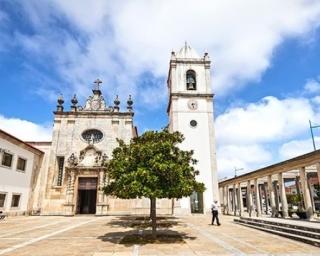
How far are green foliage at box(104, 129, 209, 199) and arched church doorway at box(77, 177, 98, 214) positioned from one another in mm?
17117

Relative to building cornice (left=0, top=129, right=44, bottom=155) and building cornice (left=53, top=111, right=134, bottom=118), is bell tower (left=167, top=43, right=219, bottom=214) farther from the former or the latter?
building cornice (left=0, top=129, right=44, bottom=155)

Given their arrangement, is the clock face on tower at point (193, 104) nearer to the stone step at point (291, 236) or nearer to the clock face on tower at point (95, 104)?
the clock face on tower at point (95, 104)

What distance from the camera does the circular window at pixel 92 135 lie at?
28312 mm

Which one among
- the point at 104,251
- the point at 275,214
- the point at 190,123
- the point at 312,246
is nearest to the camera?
the point at 104,251

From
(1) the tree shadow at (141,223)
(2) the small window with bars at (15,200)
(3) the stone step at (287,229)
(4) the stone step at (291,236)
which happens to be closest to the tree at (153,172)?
(4) the stone step at (291,236)

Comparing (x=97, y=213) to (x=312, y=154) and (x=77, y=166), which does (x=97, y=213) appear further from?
(x=312, y=154)

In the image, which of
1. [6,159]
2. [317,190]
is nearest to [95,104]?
[6,159]

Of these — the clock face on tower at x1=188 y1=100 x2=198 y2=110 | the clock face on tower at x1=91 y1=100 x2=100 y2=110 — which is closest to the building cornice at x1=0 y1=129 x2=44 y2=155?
the clock face on tower at x1=91 y1=100 x2=100 y2=110

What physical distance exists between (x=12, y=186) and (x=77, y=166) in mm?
5990

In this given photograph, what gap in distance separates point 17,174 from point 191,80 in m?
20.4

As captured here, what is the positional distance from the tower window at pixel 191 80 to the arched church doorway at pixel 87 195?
14646mm

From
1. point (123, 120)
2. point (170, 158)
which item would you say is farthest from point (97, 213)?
point (170, 158)

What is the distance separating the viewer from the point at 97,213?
25031 mm

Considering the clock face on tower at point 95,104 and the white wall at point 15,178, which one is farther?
the clock face on tower at point 95,104
